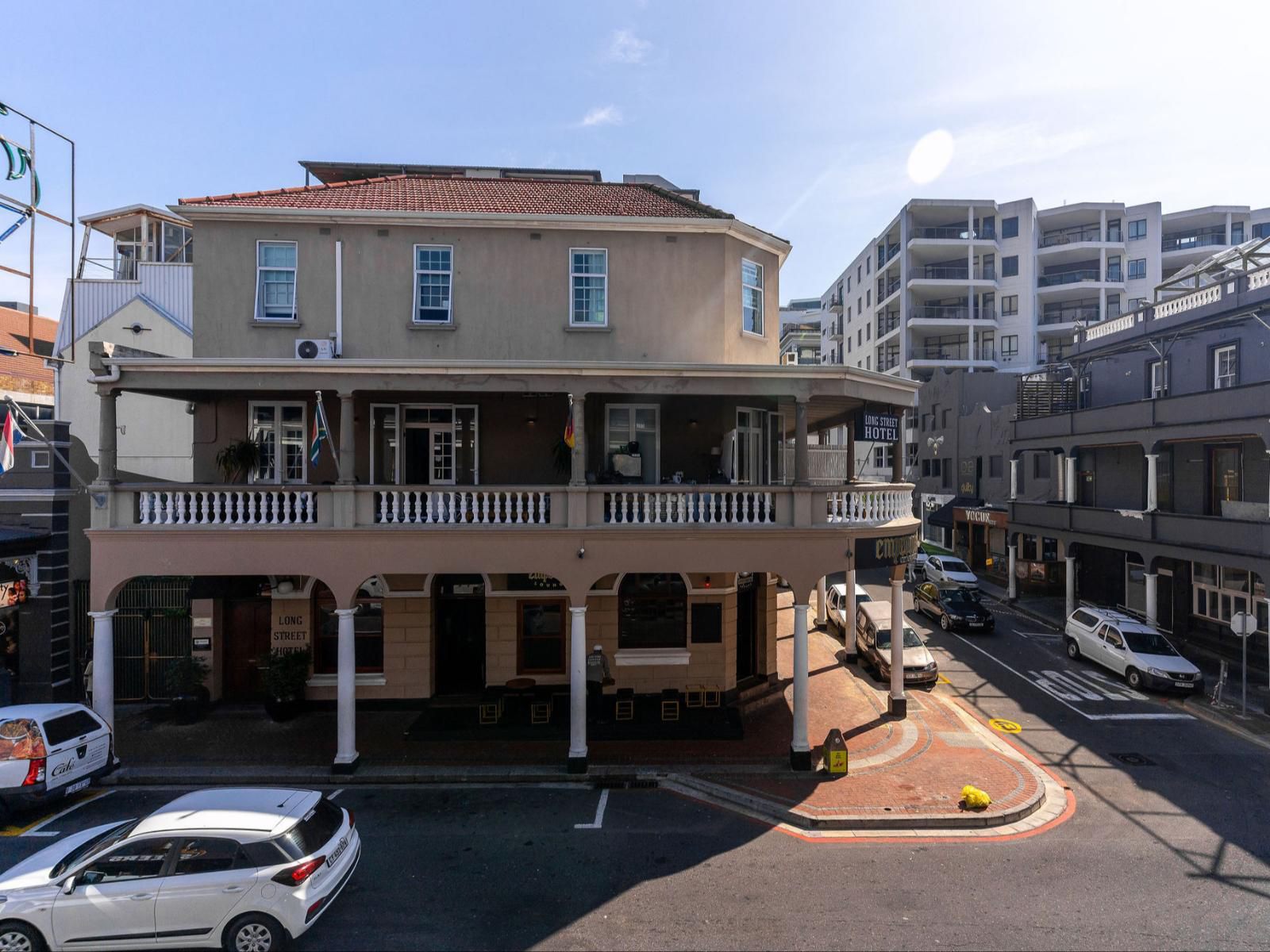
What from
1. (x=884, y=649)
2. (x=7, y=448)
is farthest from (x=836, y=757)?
(x=7, y=448)

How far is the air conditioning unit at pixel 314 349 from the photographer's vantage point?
14.6 m

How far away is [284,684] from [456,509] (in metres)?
6.24

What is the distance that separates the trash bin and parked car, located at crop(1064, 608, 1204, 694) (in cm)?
1147

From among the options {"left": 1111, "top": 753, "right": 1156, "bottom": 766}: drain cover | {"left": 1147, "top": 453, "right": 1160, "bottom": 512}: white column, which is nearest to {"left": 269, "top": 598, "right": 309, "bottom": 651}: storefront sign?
{"left": 1111, "top": 753, "right": 1156, "bottom": 766}: drain cover

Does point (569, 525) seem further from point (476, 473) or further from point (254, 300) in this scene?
point (254, 300)

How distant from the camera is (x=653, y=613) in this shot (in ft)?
52.2

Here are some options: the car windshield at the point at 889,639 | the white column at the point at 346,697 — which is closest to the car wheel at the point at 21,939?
the white column at the point at 346,697

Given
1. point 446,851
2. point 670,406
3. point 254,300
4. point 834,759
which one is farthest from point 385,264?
point 834,759

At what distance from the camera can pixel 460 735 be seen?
13.7m

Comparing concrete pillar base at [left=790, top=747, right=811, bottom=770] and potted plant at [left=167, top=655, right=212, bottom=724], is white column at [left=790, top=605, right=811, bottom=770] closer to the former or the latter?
concrete pillar base at [left=790, top=747, right=811, bottom=770]

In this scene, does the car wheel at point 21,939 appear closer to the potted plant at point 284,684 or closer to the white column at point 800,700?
the potted plant at point 284,684

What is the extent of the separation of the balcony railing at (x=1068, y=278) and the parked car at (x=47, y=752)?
59.0 metres

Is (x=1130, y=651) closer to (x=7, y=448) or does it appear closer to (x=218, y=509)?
(x=218, y=509)

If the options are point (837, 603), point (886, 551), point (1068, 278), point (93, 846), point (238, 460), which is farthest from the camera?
point (1068, 278)
